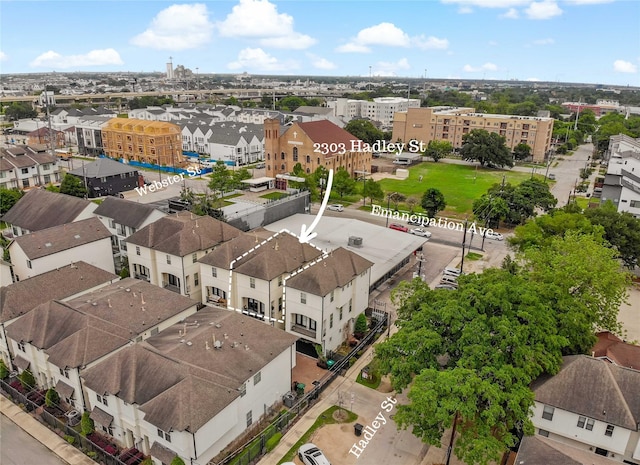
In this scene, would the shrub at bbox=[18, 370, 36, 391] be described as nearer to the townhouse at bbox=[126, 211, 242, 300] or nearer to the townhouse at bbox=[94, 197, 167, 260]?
the townhouse at bbox=[126, 211, 242, 300]

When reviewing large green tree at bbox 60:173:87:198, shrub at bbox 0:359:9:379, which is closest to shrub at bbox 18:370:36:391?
shrub at bbox 0:359:9:379

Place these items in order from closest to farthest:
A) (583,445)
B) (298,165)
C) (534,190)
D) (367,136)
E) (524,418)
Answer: (524,418), (583,445), (534,190), (298,165), (367,136)

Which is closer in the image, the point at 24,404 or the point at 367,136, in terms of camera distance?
the point at 24,404

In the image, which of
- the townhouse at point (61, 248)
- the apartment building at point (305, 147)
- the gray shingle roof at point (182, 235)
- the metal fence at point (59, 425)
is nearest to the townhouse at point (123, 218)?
the townhouse at point (61, 248)

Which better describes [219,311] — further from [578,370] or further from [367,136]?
[367,136]

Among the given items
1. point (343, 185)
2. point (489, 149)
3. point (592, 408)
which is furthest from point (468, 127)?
point (592, 408)

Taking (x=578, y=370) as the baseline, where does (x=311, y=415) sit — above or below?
below

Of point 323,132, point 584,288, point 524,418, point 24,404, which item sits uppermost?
point 323,132

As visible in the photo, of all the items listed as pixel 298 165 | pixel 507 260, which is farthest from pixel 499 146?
pixel 507 260
